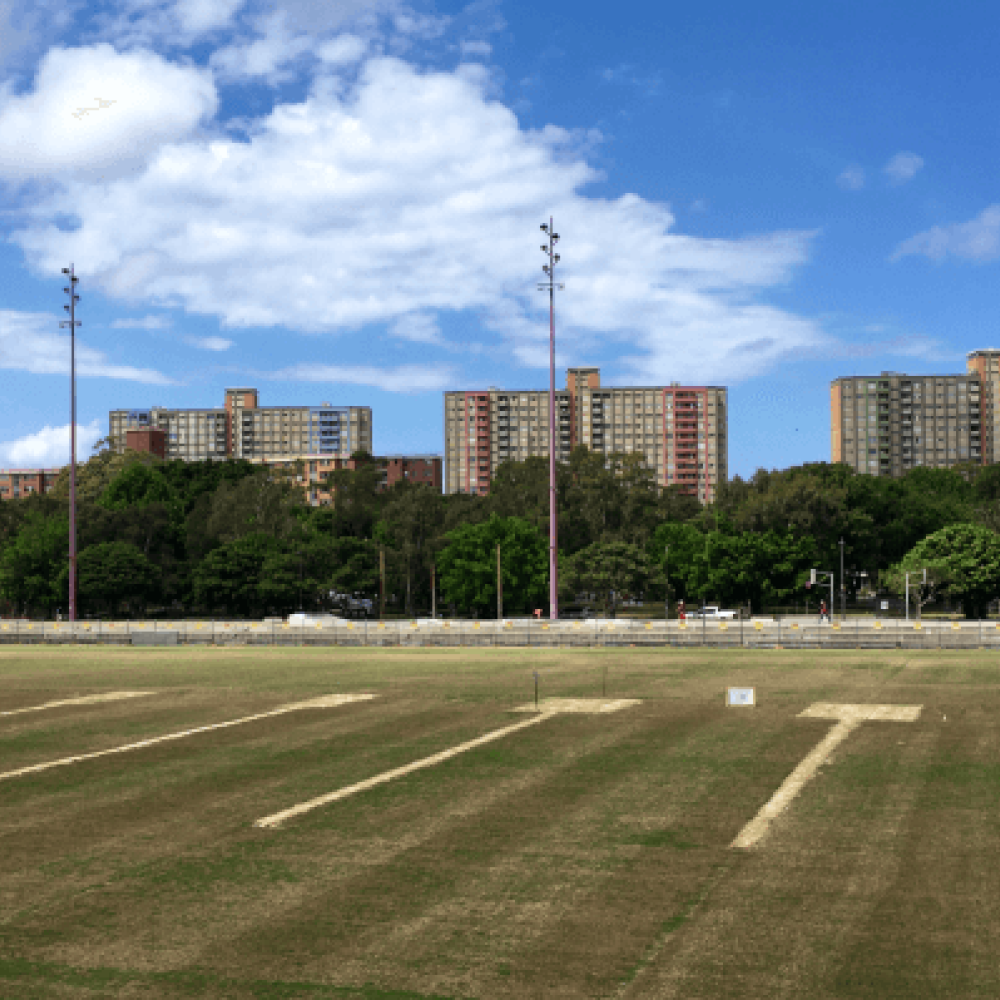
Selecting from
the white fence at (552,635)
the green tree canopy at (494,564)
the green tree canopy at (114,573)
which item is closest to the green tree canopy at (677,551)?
the green tree canopy at (494,564)

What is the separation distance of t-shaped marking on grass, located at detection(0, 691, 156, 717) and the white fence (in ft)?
90.2

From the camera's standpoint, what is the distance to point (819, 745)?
20.0 meters

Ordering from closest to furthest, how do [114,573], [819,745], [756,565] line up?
1. [819,745]
2. [114,573]
3. [756,565]

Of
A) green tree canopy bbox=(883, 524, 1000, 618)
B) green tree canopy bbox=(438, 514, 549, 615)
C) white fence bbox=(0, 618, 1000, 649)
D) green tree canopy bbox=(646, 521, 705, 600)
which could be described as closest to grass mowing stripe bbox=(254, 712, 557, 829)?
white fence bbox=(0, 618, 1000, 649)

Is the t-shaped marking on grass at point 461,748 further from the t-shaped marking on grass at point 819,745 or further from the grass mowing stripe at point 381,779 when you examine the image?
the t-shaped marking on grass at point 819,745

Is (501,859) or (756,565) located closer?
(501,859)

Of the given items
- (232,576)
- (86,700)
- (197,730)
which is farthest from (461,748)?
(232,576)

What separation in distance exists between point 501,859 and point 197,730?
481 inches

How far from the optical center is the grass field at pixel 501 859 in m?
8.73

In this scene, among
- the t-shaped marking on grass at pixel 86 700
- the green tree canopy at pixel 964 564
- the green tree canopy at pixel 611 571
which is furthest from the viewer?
the green tree canopy at pixel 611 571

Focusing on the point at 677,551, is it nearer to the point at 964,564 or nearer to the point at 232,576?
the point at 964,564

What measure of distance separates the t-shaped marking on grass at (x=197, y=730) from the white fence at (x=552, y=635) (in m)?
26.8

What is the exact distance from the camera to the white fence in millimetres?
51344

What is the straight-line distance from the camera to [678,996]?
817cm
